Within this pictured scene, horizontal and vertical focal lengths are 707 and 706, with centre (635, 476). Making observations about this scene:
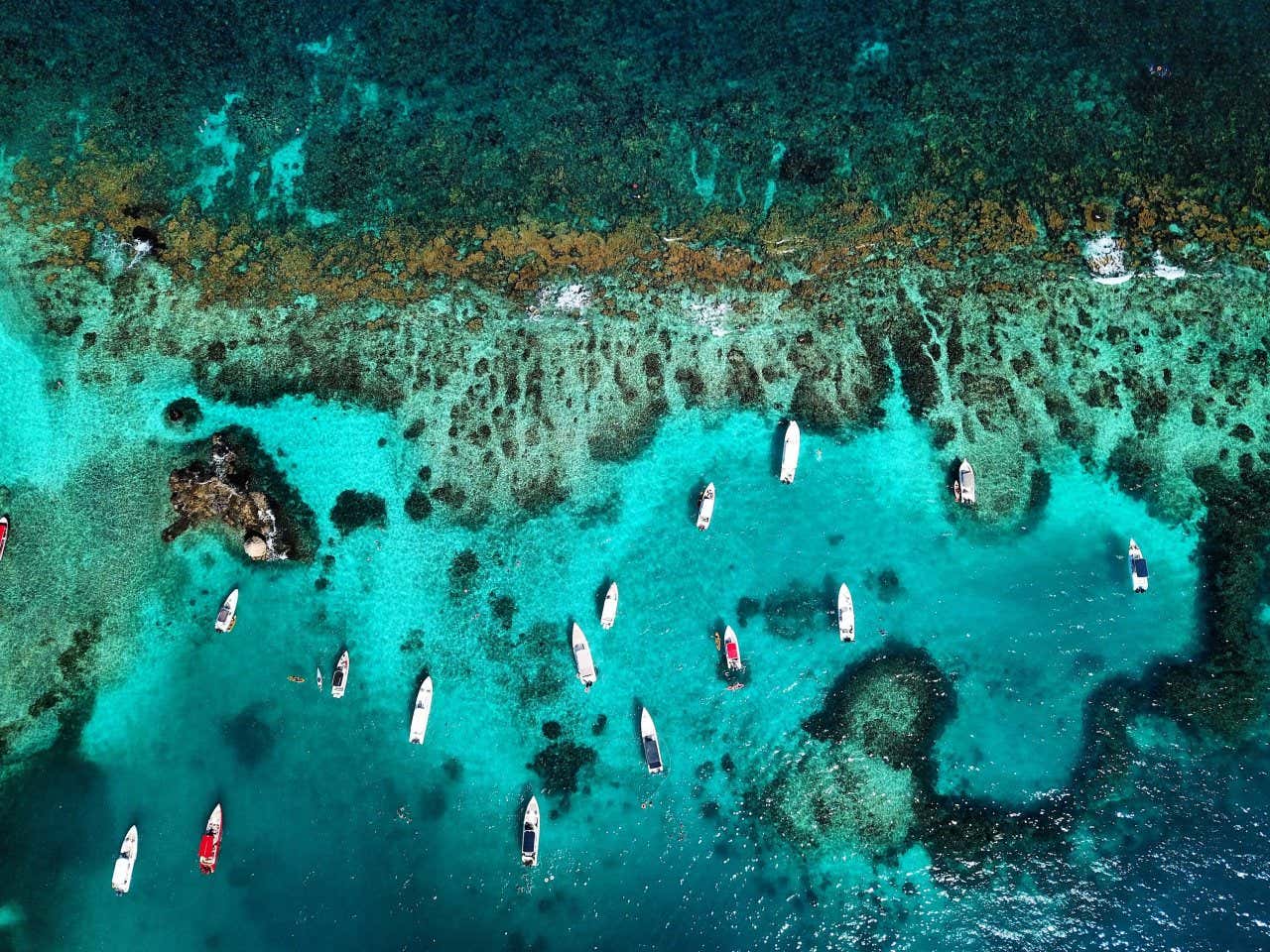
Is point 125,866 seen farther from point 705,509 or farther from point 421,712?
point 705,509

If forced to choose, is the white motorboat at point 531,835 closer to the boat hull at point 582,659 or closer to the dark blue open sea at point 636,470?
the dark blue open sea at point 636,470

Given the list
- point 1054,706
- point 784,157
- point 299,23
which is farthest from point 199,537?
point 1054,706

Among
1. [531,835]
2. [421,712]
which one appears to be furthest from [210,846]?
[531,835]

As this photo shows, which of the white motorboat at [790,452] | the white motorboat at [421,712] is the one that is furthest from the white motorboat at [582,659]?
the white motorboat at [790,452]

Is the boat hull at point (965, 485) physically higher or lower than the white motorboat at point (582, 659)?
higher

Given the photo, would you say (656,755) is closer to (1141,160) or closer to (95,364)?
(95,364)

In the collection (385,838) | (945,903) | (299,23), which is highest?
(299,23)
